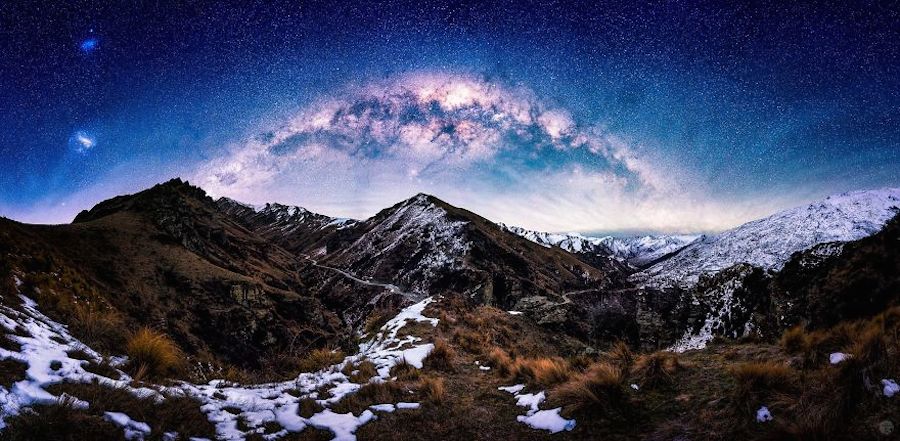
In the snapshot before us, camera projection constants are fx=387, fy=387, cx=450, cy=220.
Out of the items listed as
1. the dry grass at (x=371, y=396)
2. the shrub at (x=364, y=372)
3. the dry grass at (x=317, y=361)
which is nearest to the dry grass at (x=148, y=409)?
the dry grass at (x=371, y=396)

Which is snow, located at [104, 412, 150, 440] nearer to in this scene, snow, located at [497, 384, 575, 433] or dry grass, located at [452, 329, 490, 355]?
snow, located at [497, 384, 575, 433]

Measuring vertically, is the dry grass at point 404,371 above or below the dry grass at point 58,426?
below

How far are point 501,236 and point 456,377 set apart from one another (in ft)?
374

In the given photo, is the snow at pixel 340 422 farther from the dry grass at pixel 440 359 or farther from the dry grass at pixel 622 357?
the dry grass at pixel 622 357

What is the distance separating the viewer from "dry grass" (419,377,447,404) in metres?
7.48

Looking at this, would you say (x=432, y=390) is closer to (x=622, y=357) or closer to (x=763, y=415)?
(x=622, y=357)

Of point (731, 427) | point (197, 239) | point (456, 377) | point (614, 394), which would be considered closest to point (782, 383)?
point (731, 427)

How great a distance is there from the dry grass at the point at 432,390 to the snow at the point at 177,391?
0.47m

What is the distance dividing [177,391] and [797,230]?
14303cm

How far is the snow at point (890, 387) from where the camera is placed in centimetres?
351

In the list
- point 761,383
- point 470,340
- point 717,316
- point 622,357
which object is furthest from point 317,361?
point 717,316

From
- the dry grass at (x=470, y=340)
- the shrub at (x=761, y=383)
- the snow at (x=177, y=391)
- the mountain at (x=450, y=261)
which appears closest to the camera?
the snow at (x=177, y=391)

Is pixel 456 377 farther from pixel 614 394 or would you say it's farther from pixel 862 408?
pixel 862 408

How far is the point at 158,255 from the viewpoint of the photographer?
54.6 m
